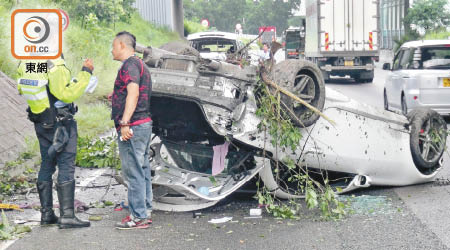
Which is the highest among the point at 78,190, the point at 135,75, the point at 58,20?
the point at 58,20

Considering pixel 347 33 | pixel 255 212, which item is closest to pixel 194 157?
pixel 255 212

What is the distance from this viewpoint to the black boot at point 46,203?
6.91 meters

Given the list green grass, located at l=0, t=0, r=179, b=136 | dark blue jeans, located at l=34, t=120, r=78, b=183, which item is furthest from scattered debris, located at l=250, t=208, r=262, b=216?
green grass, located at l=0, t=0, r=179, b=136

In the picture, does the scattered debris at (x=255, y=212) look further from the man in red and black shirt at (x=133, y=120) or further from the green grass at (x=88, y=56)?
the green grass at (x=88, y=56)

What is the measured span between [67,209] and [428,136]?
13.6ft

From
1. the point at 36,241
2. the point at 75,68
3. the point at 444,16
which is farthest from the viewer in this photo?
the point at 444,16

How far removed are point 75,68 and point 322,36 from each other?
1070 cm

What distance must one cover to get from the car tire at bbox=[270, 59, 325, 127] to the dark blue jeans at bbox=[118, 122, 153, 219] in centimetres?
130

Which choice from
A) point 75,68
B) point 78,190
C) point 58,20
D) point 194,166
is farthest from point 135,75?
point 75,68

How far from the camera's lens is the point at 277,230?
6.49 metres

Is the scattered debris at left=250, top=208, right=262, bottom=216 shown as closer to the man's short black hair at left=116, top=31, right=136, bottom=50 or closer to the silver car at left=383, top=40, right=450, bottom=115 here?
the man's short black hair at left=116, top=31, right=136, bottom=50

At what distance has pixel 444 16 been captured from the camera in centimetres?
5022

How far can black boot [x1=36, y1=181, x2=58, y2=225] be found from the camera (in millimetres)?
6906

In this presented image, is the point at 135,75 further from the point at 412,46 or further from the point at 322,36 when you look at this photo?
the point at 322,36
